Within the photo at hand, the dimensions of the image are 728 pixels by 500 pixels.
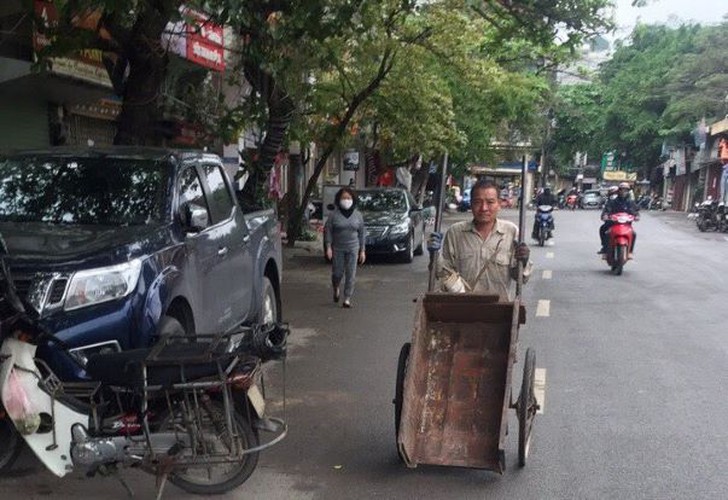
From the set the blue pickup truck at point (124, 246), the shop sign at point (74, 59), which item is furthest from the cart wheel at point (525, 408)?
the shop sign at point (74, 59)

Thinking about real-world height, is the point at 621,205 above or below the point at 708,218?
above

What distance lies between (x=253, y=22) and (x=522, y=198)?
5.09 meters

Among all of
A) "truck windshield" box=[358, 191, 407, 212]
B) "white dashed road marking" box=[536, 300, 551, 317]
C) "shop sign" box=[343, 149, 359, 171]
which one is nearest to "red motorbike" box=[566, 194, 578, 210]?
"shop sign" box=[343, 149, 359, 171]

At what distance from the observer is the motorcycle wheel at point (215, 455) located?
165 inches

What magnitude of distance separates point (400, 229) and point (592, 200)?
4331 cm

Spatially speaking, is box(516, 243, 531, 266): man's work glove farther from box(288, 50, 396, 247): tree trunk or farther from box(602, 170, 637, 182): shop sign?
box(602, 170, 637, 182): shop sign

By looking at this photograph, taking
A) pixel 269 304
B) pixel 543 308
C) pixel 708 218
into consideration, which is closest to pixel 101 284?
pixel 269 304

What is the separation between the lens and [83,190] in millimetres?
5895

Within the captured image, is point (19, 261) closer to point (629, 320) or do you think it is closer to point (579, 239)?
point (629, 320)

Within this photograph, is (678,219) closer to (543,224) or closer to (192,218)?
(543,224)

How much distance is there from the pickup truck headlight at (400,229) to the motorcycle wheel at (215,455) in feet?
39.6

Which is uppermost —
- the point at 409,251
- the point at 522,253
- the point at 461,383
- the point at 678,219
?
the point at 522,253

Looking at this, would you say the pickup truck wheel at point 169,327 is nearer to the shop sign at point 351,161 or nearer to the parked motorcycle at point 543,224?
the parked motorcycle at point 543,224

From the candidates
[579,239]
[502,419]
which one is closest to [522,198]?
[502,419]
